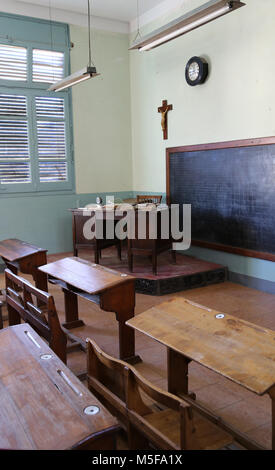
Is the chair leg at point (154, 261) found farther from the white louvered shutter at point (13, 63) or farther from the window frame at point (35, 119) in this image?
the white louvered shutter at point (13, 63)

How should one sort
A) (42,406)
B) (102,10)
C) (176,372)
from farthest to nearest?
1. (102,10)
2. (176,372)
3. (42,406)

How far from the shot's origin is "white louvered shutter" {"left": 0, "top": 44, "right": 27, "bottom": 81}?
5.92m

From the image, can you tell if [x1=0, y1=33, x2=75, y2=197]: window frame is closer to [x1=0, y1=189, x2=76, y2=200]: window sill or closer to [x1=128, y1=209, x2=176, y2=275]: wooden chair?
[x1=0, y1=189, x2=76, y2=200]: window sill

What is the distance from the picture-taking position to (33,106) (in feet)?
20.4

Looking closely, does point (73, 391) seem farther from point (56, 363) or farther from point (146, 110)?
point (146, 110)

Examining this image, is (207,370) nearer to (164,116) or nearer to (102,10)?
(164,116)

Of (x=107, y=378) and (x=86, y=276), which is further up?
(x=86, y=276)

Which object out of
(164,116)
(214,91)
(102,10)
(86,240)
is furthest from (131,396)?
(102,10)

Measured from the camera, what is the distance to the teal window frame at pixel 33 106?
6.02 meters

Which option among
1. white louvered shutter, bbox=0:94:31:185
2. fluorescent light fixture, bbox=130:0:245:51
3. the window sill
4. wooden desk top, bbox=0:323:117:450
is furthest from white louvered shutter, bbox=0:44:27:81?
wooden desk top, bbox=0:323:117:450

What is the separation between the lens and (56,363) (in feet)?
5.56

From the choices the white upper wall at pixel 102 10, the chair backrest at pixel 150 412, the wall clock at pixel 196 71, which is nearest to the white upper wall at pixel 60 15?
the white upper wall at pixel 102 10

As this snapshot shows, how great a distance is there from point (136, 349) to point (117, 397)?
159cm

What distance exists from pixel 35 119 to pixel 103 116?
117cm
